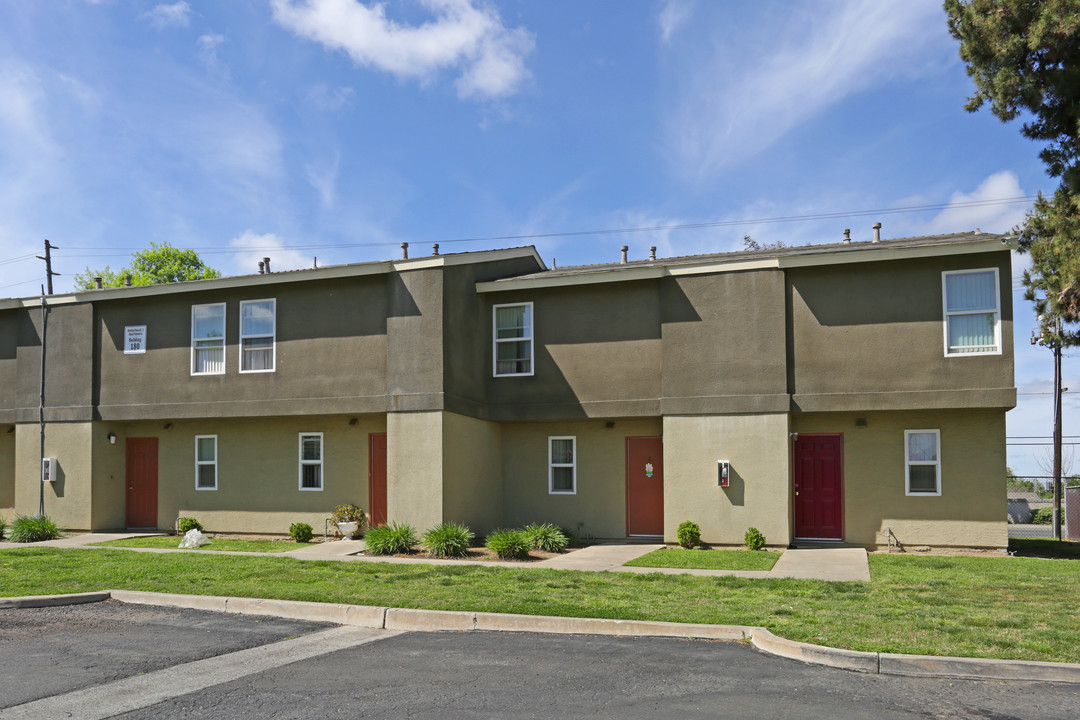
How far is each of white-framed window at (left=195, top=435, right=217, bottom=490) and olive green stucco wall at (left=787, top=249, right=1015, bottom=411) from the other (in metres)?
13.3

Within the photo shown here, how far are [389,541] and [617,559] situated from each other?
4.32 m

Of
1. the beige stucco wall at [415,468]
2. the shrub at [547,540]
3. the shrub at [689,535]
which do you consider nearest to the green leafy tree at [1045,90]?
the shrub at [689,535]

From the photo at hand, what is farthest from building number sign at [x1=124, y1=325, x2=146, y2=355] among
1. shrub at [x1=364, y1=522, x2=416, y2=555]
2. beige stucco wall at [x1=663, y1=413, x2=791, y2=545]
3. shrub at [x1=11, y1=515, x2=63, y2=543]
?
beige stucco wall at [x1=663, y1=413, x2=791, y2=545]

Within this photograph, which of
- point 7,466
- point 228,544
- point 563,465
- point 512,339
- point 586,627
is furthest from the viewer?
point 7,466

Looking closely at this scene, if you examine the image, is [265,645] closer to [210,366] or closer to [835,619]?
[835,619]

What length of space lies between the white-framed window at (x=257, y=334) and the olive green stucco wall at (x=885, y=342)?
36.8 feet

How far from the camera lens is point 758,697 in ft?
23.7

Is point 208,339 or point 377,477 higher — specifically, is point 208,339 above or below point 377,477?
above

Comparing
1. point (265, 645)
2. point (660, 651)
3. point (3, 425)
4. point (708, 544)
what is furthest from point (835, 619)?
point (3, 425)

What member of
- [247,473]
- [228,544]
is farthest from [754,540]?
[247,473]

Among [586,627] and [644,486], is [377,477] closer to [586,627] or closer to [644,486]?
[644,486]

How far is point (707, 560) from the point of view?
15477 millimetres

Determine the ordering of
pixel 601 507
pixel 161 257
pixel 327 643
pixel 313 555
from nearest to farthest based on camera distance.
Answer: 1. pixel 327 643
2. pixel 313 555
3. pixel 601 507
4. pixel 161 257

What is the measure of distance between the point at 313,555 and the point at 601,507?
6.32m
